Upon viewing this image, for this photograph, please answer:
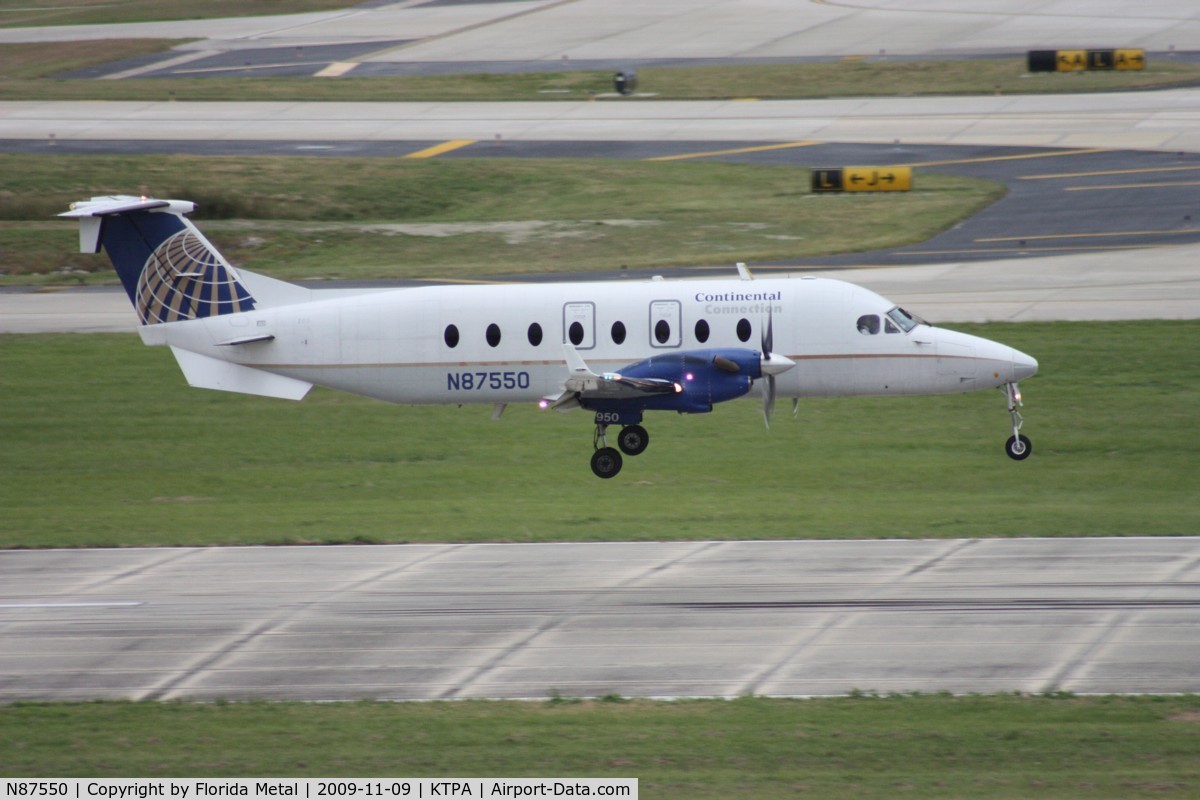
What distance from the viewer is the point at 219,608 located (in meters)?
26.7

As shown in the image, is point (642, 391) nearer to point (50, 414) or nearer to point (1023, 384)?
point (1023, 384)

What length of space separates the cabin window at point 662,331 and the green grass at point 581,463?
3.99 metres

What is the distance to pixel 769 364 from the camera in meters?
30.8

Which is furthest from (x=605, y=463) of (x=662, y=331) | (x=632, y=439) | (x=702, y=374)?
(x=702, y=374)

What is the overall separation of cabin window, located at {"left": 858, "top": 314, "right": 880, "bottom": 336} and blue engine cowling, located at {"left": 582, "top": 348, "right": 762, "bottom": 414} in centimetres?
262

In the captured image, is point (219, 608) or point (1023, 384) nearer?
point (219, 608)

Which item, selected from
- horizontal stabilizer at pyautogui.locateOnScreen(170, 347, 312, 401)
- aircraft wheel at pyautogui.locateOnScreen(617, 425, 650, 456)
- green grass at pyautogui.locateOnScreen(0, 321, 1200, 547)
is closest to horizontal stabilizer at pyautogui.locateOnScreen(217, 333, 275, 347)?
horizontal stabilizer at pyautogui.locateOnScreen(170, 347, 312, 401)

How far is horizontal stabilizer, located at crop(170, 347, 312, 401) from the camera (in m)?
33.2

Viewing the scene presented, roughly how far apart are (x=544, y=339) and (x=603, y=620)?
820 centimetres

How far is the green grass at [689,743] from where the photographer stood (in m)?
19.3

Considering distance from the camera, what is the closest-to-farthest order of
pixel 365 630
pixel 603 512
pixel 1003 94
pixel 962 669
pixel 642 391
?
pixel 962 669 < pixel 365 630 < pixel 642 391 < pixel 603 512 < pixel 1003 94

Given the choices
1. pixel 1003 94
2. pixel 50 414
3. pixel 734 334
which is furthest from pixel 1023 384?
pixel 1003 94

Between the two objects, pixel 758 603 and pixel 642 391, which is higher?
pixel 642 391

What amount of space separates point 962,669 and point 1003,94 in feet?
213
